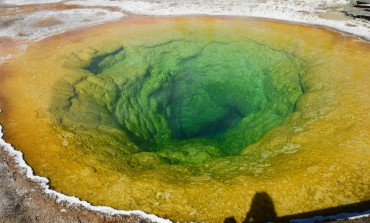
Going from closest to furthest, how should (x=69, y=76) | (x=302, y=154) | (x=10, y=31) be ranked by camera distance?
(x=302, y=154) < (x=69, y=76) < (x=10, y=31)

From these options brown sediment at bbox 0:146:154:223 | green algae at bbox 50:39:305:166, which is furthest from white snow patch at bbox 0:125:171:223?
green algae at bbox 50:39:305:166

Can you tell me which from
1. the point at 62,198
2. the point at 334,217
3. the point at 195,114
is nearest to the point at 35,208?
the point at 62,198

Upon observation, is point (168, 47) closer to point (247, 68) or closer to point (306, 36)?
point (247, 68)

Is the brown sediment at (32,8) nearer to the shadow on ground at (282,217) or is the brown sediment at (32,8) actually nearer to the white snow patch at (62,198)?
the white snow patch at (62,198)

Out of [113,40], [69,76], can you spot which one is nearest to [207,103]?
[113,40]

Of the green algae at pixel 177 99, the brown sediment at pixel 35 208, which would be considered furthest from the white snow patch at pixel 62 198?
the green algae at pixel 177 99
